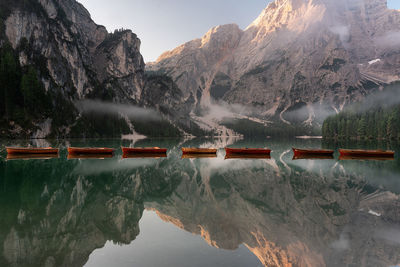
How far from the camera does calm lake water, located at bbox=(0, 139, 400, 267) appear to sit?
41.1 ft

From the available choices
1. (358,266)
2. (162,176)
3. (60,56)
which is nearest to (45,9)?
(60,56)

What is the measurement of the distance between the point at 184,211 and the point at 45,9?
21282cm

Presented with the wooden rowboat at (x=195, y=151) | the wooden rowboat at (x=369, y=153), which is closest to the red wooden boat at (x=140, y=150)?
the wooden rowboat at (x=195, y=151)

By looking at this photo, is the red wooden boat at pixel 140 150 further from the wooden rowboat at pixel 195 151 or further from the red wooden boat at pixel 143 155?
the wooden rowboat at pixel 195 151

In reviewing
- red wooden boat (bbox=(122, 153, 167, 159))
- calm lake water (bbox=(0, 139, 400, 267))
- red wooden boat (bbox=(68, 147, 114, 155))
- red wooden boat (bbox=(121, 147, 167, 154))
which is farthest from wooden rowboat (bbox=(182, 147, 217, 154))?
calm lake water (bbox=(0, 139, 400, 267))

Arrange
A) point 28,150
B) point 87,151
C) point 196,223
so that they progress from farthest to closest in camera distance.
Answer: point 87,151 < point 28,150 < point 196,223

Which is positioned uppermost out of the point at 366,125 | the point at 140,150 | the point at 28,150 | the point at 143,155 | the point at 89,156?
the point at 366,125

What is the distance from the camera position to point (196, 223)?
676 inches

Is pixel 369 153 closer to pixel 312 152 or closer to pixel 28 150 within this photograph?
pixel 312 152

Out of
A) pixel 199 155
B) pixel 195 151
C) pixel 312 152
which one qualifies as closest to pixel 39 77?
pixel 195 151

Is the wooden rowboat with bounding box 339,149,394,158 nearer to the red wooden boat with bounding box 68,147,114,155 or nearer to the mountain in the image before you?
the red wooden boat with bounding box 68,147,114,155

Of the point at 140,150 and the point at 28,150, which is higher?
the point at 28,150

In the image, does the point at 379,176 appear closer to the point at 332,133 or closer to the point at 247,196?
the point at 247,196

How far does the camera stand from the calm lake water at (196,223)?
41.1 ft
